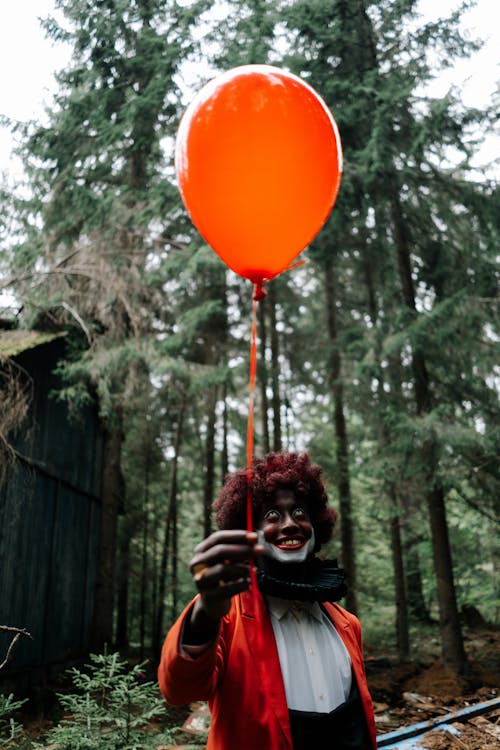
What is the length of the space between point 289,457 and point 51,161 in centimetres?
980

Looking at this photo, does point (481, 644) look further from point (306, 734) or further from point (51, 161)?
point (51, 161)

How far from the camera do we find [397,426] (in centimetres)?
852

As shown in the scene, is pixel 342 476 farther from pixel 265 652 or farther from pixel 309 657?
pixel 265 652

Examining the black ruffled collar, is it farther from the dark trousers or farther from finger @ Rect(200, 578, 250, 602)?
finger @ Rect(200, 578, 250, 602)

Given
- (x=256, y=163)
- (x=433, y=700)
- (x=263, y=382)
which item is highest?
(x=263, y=382)

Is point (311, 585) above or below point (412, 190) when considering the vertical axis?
below

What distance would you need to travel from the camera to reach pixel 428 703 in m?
7.18

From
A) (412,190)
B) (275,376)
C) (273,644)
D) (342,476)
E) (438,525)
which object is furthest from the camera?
(275,376)

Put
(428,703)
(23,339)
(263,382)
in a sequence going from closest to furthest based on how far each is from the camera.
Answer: (428,703) → (23,339) → (263,382)

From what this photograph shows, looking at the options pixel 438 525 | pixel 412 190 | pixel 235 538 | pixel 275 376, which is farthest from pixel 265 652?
A: pixel 275 376

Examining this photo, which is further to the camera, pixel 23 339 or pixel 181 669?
pixel 23 339

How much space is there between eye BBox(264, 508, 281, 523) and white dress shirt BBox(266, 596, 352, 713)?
279 mm

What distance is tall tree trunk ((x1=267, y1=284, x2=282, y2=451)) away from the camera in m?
12.5

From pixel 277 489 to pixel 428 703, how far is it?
6.41 metres
